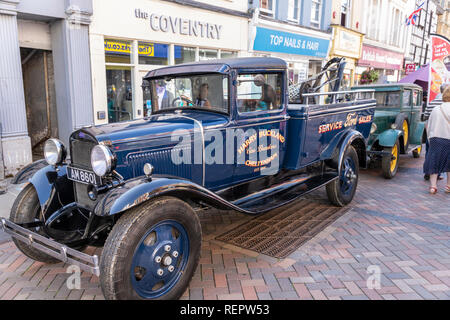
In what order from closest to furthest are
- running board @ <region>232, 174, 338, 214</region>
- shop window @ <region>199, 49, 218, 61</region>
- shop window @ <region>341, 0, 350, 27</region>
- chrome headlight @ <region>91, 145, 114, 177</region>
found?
chrome headlight @ <region>91, 145, 114, 177</region>
running board @ <region>232, 174, 338, 214</region>
shop window @ <region>199, 49, 218, 61</region>
shop window @ <region>341, 0, 350, 27</region>

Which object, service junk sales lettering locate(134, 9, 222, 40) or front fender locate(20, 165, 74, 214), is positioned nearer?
front fender locate(20, 165, 74, 214)

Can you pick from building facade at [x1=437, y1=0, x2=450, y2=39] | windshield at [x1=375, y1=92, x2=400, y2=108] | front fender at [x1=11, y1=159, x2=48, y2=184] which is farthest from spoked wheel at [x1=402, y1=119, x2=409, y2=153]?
building facade at [x1=437, y1=0, x2=450, y2=39]

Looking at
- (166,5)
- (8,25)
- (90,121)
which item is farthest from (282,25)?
(8,25)

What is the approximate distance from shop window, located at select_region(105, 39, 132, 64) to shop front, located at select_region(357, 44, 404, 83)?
484 inches

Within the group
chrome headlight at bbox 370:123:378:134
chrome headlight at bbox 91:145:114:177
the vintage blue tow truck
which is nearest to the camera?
the vintage blue tow truck

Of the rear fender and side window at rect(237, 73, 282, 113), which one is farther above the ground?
side window at rect(237, 73, 282, 113)

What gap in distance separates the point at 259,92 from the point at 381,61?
64.0 feet

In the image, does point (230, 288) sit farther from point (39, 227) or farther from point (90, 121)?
point (90, 121)

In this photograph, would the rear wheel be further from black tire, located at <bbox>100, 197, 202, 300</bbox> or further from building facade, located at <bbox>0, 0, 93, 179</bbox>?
building facade, located at <bbox>0, 0, 93, 179</bbox>

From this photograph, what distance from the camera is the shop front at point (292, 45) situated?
37.0 feet

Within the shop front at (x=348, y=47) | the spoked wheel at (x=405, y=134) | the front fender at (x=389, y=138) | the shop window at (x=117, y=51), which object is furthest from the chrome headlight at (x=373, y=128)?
the shop front at (x=348, y=47)

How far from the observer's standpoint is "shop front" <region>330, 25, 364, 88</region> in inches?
595

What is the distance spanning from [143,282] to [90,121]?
563 cm

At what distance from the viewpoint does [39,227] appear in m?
3.16
